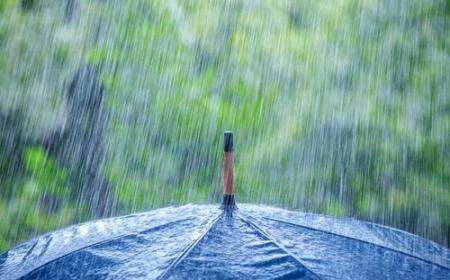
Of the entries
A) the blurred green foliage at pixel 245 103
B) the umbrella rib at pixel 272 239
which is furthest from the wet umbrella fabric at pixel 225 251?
the blurred green foliage at pixel 245 103

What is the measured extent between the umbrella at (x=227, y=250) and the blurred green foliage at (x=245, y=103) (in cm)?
178

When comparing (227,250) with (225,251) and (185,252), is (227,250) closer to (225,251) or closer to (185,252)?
(225,251)

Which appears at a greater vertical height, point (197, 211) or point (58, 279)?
point (197, 211)

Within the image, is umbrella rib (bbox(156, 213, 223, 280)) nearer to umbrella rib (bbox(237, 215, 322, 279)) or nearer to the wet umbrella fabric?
the wet umbrella fabric

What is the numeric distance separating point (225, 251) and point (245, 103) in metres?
2.87

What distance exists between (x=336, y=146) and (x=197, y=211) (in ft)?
7.05

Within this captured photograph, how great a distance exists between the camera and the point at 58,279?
2.03 m

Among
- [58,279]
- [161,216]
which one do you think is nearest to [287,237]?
[161,216]

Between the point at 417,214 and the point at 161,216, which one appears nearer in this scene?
the point at 161,216

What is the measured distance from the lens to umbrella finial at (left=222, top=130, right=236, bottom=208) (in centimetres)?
217

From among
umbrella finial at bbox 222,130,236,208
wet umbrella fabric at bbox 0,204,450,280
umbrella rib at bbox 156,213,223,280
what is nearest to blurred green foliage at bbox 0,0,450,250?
wet umbrella fabric at bbox 0,204,450,280

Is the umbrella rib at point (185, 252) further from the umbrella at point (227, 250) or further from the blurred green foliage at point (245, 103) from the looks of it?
the blurred green foliage at point (245, 103)

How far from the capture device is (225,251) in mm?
1972

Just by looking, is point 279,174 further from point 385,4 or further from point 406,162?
point 385,4
